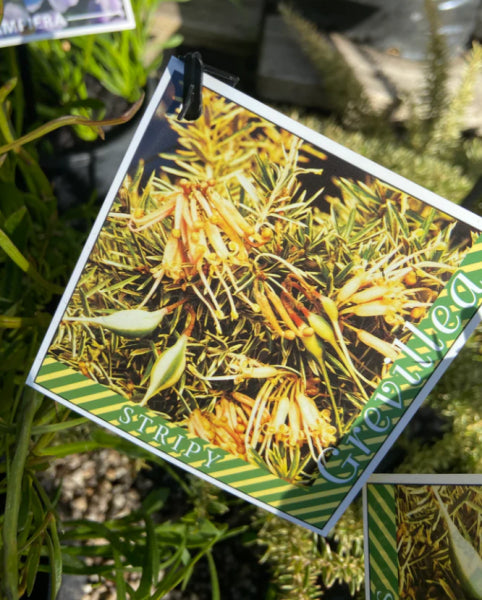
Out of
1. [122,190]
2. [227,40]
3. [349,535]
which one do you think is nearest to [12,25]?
[122,190]

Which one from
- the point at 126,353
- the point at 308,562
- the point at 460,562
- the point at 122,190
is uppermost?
the point at 122,190

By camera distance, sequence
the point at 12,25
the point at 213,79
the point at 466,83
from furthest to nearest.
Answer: the point at 466,83, the point at 12,25, the point at 213,79

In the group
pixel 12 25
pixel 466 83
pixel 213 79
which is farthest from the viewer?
pixel 466 83

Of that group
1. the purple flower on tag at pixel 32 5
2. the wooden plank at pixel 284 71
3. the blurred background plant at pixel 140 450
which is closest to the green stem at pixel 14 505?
the blurred background plant at pixel 140 450

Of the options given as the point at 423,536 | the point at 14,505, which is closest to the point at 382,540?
the point at 423,536

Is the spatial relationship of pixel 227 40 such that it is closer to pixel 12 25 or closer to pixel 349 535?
pixel 12 25

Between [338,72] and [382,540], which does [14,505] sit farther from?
[338,72]
